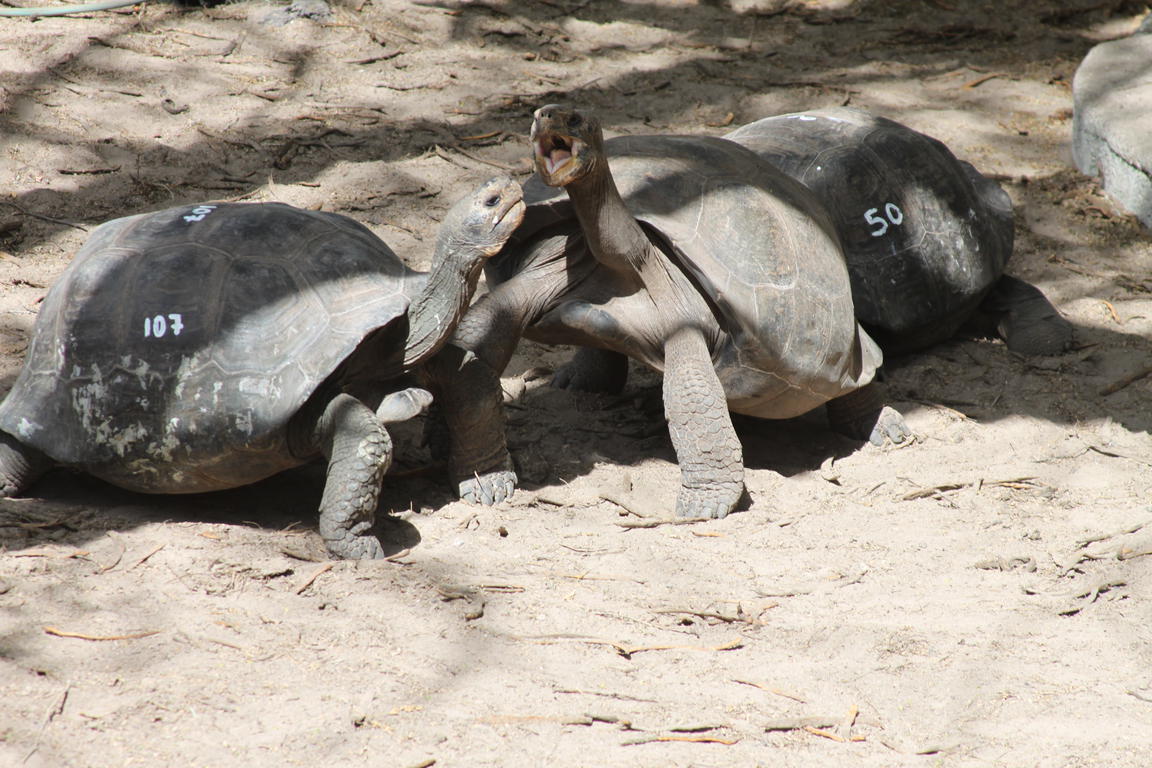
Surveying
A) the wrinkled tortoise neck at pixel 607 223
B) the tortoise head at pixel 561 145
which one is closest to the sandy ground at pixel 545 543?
the wrinkled tortoise neck at pixel 607 223

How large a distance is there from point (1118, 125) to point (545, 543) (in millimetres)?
5008

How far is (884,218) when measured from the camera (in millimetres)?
5238

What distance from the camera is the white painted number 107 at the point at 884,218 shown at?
205 inches

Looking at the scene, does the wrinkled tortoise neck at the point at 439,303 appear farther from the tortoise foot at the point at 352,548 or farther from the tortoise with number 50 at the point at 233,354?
the tortoise foot at the point at 352,548

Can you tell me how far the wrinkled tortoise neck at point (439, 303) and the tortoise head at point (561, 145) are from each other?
0.40m

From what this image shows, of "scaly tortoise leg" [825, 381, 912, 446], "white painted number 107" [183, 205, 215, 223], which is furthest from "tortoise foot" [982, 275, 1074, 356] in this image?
"white painted number 107" [183, 205, 215, 223]

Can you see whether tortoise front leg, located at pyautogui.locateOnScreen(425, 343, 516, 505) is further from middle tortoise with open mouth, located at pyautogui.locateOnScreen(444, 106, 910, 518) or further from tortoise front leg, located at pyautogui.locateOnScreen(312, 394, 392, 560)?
tortoise front leg, located at pyautogui.locateOnScreen(312, 394, 392, 560)

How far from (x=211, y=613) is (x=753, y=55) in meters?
6.52

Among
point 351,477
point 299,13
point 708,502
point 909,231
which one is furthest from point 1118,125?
point 351,477

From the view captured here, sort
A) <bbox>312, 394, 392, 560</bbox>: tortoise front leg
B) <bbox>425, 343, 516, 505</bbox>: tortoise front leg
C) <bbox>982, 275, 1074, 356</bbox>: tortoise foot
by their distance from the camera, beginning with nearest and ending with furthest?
<bbox>312, 394, 392, 560</bbox>: tortoise front leg < <bbox>425, 343, 516, 505</bbox>: tortoise front leg < <bbox>982, 275, 1074, 356</bbox>: tortoise foot

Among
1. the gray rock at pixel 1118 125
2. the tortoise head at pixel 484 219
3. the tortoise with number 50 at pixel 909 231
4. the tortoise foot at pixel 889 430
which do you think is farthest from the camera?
the gray rock at pixel 1118 125

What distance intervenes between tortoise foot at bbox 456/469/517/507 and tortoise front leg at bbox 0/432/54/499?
141 cm

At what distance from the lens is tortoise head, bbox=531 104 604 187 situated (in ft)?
12.0

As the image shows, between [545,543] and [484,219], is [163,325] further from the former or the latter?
[545,543]
